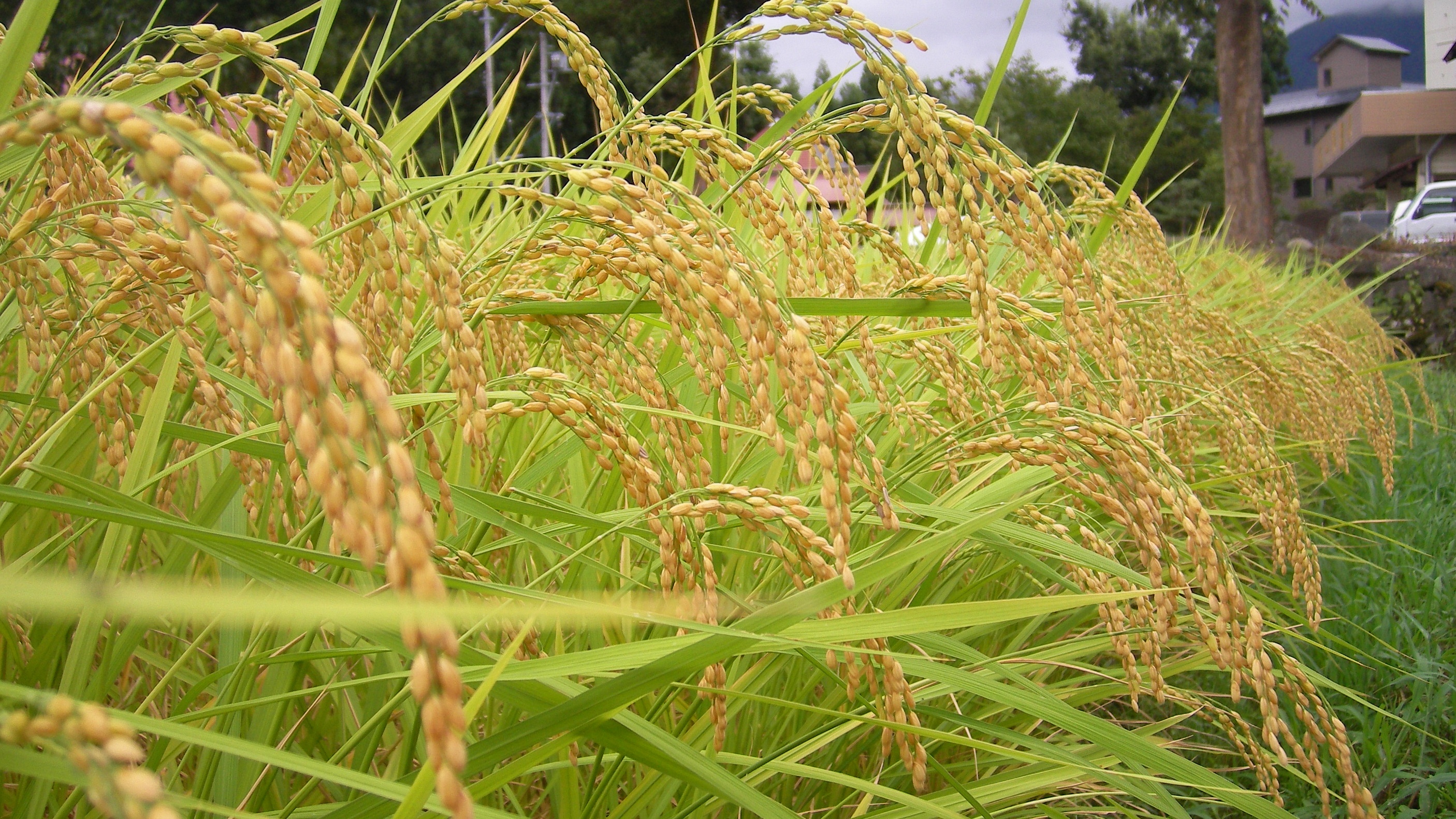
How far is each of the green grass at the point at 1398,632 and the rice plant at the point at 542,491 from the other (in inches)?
26.9

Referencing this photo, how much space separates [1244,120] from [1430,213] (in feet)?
50.9

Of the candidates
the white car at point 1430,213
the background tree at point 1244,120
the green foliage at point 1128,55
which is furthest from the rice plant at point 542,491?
the green foliage at point 1128,55

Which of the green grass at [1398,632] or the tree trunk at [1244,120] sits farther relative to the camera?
the tree trunk at [1244,120]

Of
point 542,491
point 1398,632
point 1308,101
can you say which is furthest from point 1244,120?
point 1308,101

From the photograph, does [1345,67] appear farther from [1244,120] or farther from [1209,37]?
[1244,120]

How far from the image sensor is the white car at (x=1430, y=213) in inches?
887

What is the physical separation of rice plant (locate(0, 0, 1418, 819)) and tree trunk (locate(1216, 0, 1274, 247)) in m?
13.3

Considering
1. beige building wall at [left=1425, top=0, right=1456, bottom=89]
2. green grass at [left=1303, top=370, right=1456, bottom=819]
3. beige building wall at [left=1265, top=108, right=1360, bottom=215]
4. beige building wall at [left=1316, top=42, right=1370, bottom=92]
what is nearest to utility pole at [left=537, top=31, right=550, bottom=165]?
green grass at [left=1303, top=370, right=1456, bottom=819]

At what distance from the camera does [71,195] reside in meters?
1.02

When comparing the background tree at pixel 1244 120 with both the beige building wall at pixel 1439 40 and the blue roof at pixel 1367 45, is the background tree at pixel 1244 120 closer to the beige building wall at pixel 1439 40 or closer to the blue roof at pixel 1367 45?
the beige building wall at pixel 1439 40

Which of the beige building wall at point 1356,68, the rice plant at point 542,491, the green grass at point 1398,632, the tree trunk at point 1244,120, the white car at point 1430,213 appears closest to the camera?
the rice plant at point 542,491

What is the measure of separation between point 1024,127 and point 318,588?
137 ft

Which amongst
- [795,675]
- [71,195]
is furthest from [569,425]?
[795,675]

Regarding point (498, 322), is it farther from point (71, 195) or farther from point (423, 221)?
point (423, 221)
